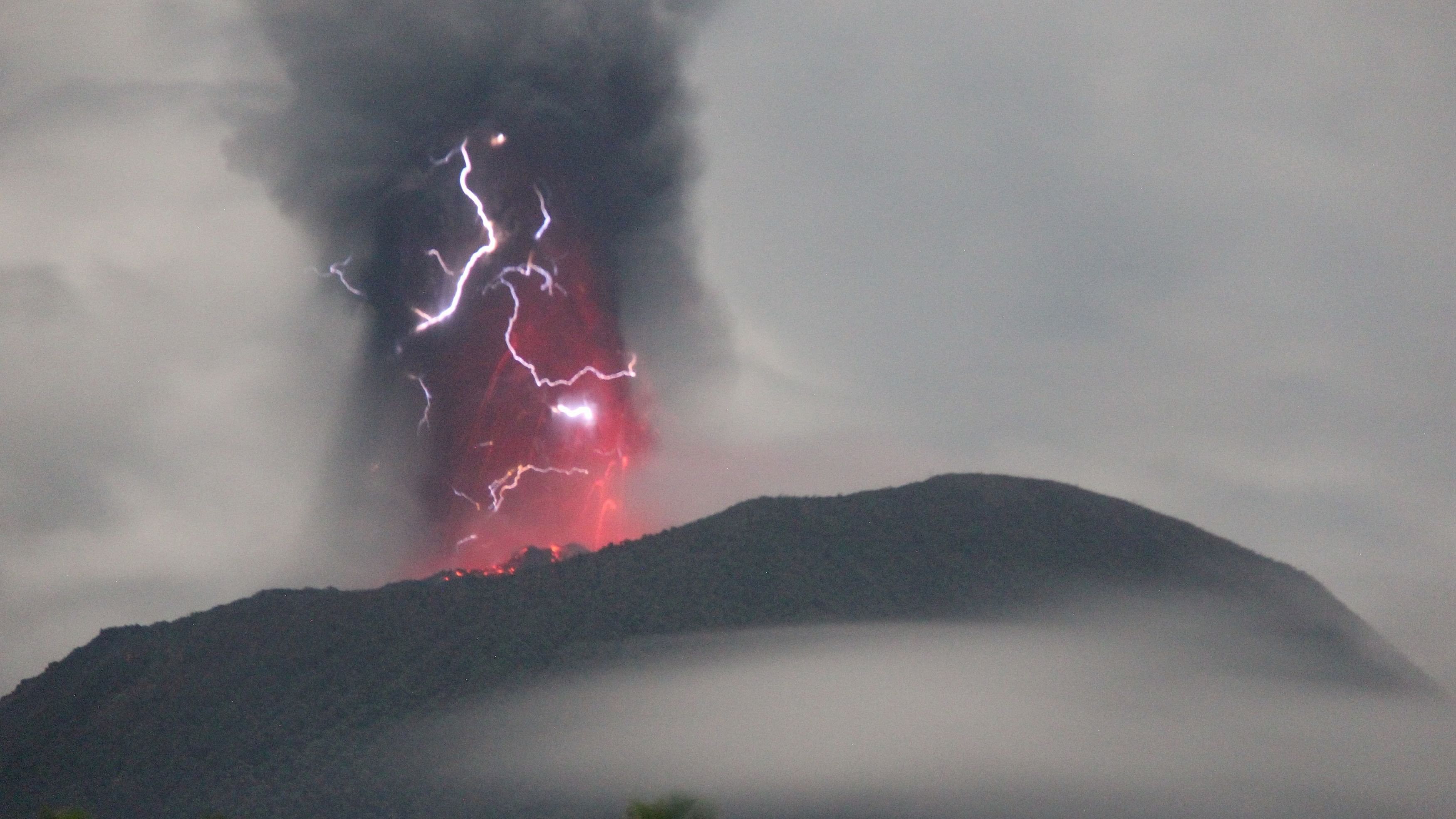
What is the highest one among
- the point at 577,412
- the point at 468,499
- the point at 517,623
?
the point at 577,412

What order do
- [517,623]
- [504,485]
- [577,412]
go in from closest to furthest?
[517,623], [504,485], [577,412]

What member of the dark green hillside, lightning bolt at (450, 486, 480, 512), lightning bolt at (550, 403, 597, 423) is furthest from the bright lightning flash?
the dark green hillside

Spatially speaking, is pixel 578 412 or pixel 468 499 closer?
pixel 468 499

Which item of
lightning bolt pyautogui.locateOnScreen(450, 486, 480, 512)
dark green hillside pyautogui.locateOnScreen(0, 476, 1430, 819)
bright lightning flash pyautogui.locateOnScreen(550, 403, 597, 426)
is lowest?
dark green hillside pyautogui.locateOnScreen(0, 476, 1430, 819)

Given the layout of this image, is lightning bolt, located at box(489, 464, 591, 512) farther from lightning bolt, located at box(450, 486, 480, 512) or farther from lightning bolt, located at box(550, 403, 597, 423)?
lightning bolt, located at box(550, 403, 597, 423)

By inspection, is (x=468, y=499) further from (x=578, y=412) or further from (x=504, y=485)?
(x=578, y=412)

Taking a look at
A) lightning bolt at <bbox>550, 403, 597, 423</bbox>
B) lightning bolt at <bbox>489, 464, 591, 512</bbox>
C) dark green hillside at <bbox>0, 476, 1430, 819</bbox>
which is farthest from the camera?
lightning bolt at <bbox>550, 403, 597, 423</bbox>

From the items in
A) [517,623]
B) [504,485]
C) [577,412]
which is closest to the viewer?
[517,623]

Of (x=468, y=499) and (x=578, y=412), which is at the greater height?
(x=578, y=412)

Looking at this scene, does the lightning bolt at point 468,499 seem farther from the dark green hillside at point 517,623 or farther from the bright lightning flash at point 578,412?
the dark green hillside at point 517,623

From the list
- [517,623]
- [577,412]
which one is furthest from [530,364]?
[517,623]
